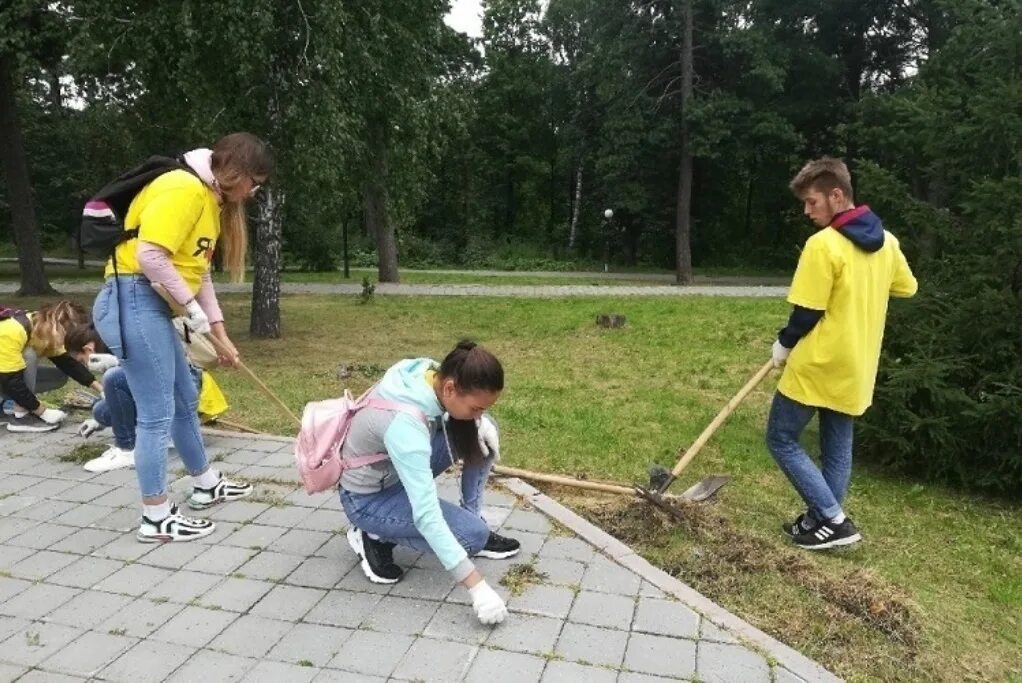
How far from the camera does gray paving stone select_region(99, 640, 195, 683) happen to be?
8.28 feet

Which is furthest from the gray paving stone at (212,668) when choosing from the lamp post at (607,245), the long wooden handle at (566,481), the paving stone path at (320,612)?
the lamp post at (607,245)

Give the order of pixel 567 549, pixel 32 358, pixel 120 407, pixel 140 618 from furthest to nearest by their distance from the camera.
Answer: pixel 32 358 < pixel 120 407 < pixel 567 549 < pixel 140 618

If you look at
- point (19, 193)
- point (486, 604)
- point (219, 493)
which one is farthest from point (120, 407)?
point (19, 193)

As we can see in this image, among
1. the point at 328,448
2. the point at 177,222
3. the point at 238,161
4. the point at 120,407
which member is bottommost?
the point at 120,407

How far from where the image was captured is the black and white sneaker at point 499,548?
11.1ft

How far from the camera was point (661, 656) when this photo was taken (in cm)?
268

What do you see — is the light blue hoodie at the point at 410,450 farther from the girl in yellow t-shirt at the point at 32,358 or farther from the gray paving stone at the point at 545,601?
the girl in yellow t-shirt at the point at 32,358

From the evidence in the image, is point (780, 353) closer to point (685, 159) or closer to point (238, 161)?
point (238, 161)

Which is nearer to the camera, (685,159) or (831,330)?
(831,330)

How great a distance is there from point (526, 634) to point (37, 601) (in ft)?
5.95

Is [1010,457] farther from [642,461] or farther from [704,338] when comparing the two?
[704,338]

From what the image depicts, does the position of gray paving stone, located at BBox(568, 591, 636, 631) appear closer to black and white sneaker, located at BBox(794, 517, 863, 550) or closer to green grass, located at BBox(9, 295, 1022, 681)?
green grass, located at BBox(9, 295, 1022, 681)

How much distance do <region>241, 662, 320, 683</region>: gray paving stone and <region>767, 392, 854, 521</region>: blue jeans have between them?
7.30 feet

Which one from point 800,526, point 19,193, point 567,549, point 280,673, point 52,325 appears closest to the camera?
point 280,673
